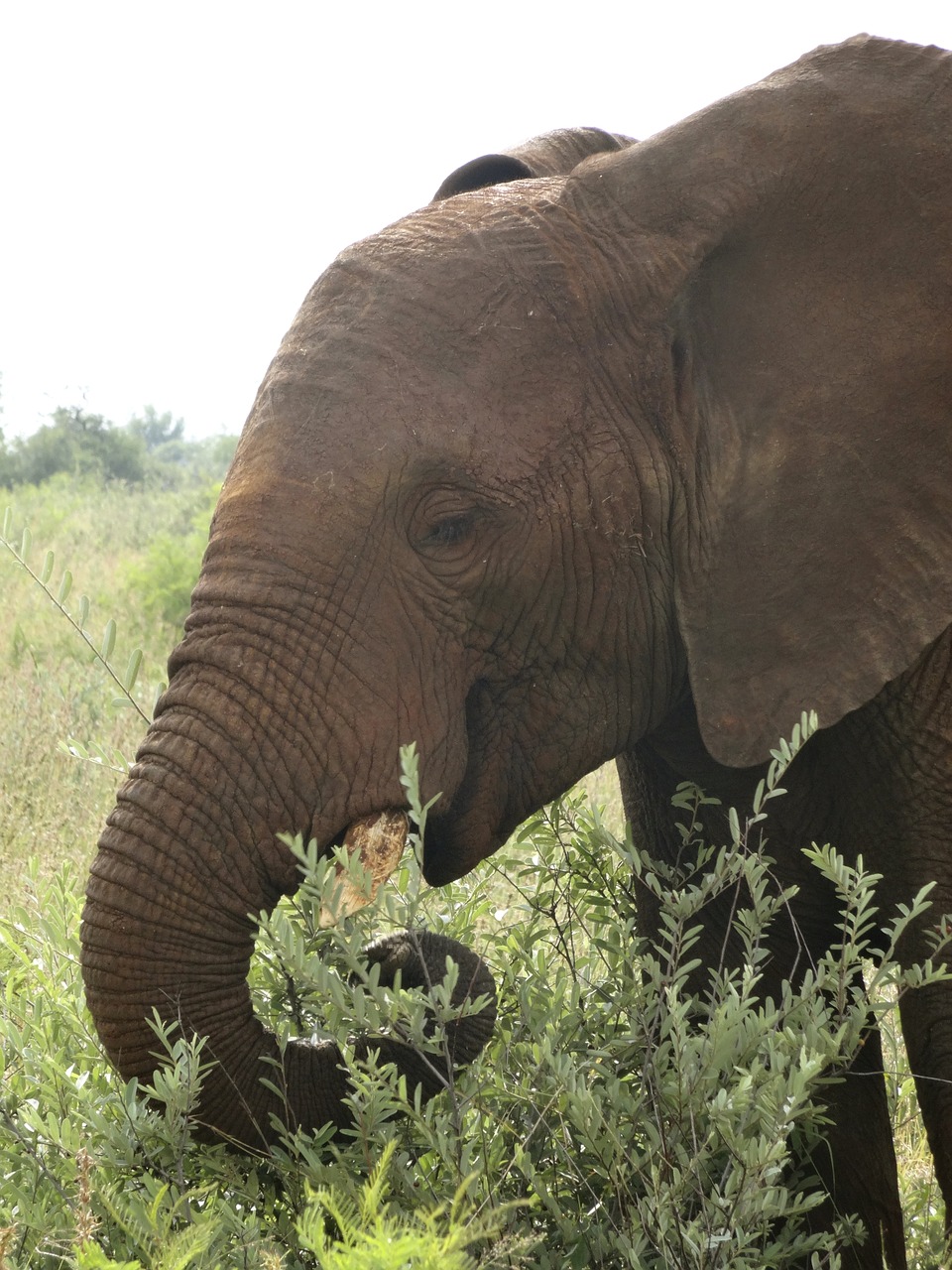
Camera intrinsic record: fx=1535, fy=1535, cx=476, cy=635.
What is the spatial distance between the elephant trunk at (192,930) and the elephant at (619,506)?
0.7 inches

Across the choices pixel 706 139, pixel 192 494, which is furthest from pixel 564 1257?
pixel 192 494

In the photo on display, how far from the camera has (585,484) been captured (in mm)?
2781

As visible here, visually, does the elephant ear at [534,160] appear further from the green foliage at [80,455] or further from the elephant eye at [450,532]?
the green foliage at [80,455]

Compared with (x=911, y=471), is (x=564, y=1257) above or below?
below

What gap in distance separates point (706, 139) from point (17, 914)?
2237 millimetres

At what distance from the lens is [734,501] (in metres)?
2.79

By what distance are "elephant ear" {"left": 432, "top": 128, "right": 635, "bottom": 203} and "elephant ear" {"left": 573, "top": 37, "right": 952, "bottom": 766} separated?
52 centimetres

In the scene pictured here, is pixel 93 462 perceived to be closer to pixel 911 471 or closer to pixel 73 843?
pixel 73 843

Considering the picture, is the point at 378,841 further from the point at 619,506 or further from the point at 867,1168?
the point at 867,1168

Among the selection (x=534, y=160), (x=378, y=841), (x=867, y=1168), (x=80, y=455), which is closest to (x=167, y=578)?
(x=534, y=160)

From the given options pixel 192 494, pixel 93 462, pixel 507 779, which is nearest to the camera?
pixel 507 779

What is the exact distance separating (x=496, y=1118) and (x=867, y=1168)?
51.3 inches

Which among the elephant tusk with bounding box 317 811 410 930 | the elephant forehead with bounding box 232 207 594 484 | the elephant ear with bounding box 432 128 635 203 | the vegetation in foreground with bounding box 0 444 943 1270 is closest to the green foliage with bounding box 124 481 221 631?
the elephant ear with bounding box 432 128 635 203

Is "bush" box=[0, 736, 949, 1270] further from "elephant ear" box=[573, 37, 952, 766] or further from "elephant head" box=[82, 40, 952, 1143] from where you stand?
"elephant ear" box=[573, 37, 952, 766]
